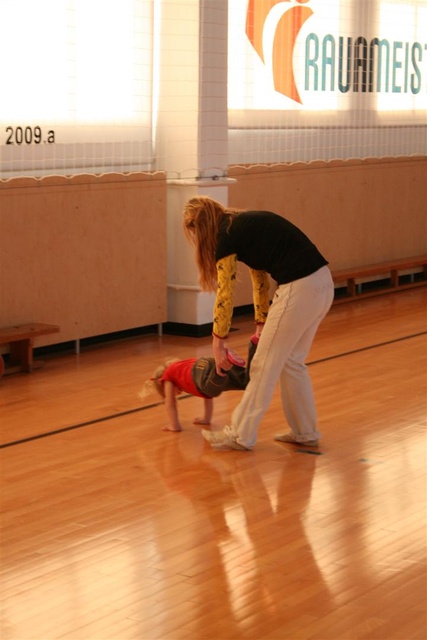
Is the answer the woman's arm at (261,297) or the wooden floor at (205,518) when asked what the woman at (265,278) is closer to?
the woman's arm at (261,297)

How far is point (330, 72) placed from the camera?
12.1 meters

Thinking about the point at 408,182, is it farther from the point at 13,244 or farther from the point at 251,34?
the point at 13,244

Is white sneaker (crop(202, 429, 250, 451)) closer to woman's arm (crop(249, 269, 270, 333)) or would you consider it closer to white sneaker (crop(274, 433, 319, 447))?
white sneaker (crop(274, 433, 319, 447))

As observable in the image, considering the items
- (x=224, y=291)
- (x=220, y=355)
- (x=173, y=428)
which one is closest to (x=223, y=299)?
(x=224, y=291)

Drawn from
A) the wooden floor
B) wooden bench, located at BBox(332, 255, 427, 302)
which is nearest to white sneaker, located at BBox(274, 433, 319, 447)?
the wooden floor

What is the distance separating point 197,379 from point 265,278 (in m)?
0.76

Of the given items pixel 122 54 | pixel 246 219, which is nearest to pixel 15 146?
pixel 122 54

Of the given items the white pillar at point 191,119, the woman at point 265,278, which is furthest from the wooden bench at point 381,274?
the woman at point 265,278

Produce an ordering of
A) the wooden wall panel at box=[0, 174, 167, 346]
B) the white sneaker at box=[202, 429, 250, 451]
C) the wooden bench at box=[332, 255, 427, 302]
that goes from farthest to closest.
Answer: the wooden bench at box=[332, 255, 427, 302], the wooden wall panel at box=[0, 174, 167, 346], the white sneaker at box=[202, 429, 250, 451]

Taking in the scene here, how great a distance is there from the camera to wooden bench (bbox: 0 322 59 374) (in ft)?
26.9

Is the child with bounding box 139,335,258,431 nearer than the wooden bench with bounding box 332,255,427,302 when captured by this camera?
Yes

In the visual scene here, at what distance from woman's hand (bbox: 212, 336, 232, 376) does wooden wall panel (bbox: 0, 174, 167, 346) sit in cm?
301

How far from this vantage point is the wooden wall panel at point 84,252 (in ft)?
28.0

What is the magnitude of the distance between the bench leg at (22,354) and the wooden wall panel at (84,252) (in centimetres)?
23
